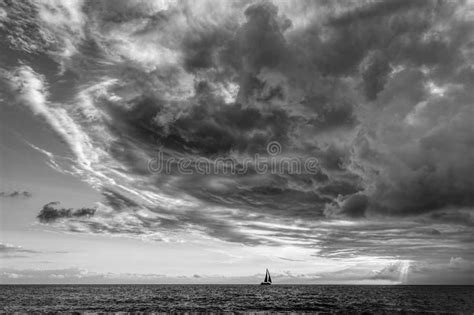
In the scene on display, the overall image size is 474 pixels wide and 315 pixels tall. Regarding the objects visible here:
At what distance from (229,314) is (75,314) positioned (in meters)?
25.2

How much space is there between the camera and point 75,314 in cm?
5541

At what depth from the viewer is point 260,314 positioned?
144 feet

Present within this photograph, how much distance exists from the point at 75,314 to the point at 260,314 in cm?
2944

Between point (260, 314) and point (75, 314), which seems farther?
point (75, 314)

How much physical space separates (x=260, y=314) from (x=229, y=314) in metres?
4.30

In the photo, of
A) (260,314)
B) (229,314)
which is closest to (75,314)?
(229,314)

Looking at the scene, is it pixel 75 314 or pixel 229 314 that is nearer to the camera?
pixel 229 314

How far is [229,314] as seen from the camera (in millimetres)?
45938

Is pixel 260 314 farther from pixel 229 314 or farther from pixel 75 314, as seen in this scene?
pixel 75 314
